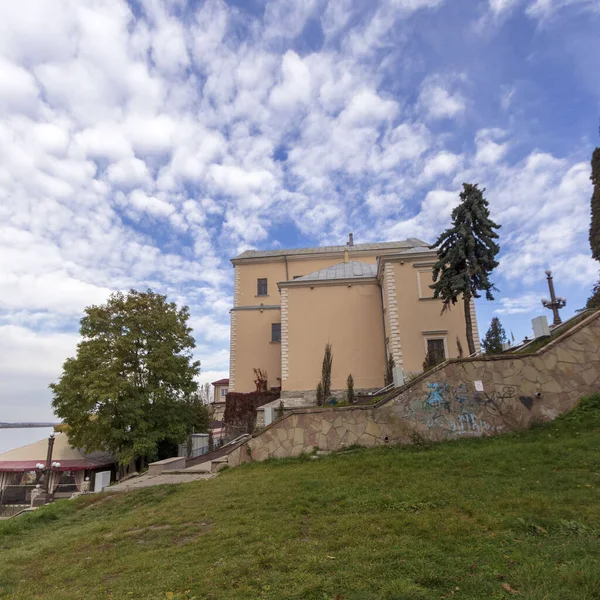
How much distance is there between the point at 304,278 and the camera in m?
24.4

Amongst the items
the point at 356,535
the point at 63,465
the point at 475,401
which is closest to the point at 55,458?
the point at 63,465

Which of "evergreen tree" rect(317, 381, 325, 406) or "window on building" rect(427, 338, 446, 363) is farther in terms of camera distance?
"window on building" rect(427, 338, 446, 363)

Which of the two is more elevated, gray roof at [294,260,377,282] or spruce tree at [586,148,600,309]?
spruce tree at [586,148,600,309]

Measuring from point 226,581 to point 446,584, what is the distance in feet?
6.93

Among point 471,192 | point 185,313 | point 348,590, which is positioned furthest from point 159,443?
point 348,590

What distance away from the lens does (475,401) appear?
10.8 m

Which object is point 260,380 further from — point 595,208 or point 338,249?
point 595,208

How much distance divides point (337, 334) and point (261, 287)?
38.5ft

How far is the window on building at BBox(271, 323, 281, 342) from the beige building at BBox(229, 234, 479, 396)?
0.07 metres

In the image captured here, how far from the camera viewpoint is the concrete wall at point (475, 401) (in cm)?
1051

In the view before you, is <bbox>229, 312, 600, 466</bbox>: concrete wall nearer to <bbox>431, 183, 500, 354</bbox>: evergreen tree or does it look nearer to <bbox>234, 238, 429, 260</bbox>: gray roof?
<bbox>431, 183, 500, 354</bbox>: evergreen tree

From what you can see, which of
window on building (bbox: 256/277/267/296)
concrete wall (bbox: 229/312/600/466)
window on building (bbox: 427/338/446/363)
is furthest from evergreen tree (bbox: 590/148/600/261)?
window on building (bbox: 256/277/267/296)

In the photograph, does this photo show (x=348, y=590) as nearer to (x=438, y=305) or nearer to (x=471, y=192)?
(x=471, y=192)

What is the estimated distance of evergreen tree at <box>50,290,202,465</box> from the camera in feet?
64.8
